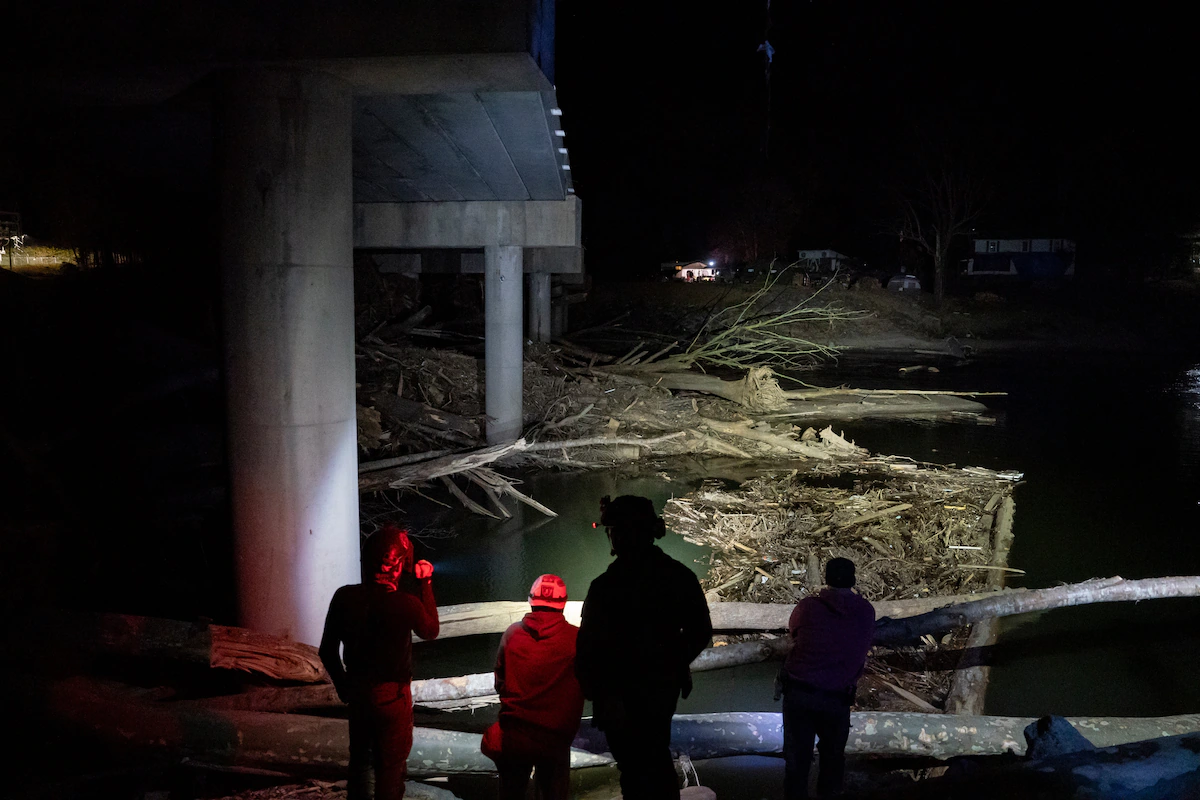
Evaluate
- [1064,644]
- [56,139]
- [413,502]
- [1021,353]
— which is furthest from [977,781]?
[1021,353]

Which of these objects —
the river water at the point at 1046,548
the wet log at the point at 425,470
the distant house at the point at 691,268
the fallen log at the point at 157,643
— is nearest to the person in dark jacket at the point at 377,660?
the river water at the point at 1046,548

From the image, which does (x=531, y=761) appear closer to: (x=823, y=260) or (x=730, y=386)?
(x=730, y=386)

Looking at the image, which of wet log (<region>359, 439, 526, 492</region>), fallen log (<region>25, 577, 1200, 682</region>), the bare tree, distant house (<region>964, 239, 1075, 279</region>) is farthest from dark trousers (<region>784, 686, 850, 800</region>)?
distant house (<region>964, 239, 1075, 279</region>)

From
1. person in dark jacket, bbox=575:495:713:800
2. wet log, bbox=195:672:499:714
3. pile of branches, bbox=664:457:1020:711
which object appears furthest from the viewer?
pile of branches, bbox=664:457:1020:711

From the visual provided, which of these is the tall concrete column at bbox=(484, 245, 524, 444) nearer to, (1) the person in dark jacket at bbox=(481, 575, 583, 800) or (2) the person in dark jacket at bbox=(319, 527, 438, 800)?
(2) the person in dark jacket at bbox=(319, 527, 438, 800)

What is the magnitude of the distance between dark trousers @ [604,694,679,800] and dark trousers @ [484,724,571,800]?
27 centimetres

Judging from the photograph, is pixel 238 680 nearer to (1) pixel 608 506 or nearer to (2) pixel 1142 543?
(1) pixel 608 506

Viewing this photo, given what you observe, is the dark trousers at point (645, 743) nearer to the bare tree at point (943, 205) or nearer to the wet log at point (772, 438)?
the wet log at point (772, 438)

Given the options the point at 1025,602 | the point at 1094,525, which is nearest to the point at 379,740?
the point at 1025,602

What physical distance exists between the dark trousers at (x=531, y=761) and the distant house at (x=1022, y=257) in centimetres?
6189

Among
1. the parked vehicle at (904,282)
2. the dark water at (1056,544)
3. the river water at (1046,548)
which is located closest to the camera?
the river water at (1046,548)

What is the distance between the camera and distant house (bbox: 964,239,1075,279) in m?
58.7

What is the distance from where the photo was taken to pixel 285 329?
5.80 m

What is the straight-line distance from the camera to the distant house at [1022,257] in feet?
193
